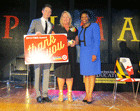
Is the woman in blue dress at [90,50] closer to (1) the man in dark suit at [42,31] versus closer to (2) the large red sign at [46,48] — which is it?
(2) the large red sign at [46,48]

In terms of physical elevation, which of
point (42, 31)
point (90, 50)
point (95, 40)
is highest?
point (42, 31)

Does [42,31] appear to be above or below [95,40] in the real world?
above

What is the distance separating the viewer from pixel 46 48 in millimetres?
2641

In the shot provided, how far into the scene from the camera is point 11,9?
20.0 ft

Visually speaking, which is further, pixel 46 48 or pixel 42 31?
pixel 42 31

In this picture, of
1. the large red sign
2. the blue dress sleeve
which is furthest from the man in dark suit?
the blue dress sleeve

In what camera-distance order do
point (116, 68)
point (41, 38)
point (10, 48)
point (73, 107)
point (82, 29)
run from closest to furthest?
point (73, 107), point (41, 38), point (82, 29), point (116, 68), point (10, 48)

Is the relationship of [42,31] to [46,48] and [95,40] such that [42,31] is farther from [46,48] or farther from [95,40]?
[95,40]

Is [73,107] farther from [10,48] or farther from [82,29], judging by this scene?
[10,48]

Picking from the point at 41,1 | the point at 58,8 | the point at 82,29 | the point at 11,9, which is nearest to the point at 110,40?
the point at 58,8

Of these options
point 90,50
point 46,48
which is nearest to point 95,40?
point 90,50

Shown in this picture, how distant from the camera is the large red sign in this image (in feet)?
8.49

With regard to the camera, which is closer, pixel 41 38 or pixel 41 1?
pixel 41 38

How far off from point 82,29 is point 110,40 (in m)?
3.63
